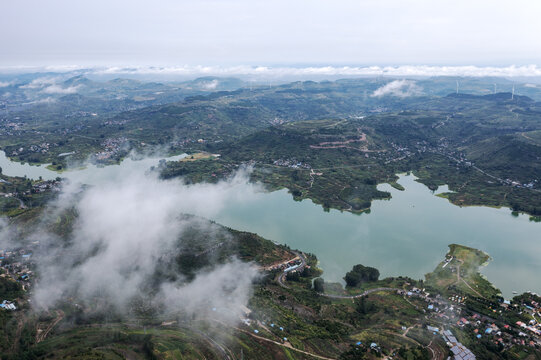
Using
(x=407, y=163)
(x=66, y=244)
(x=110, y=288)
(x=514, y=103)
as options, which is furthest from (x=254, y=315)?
(x=514, y=103)

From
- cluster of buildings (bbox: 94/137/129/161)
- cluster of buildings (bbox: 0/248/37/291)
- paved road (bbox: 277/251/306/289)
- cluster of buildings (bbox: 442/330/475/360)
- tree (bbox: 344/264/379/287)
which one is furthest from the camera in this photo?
cluster of buildings (bbox: 94/137/129/161)

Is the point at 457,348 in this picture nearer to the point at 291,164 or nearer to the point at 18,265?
the point at 18,265

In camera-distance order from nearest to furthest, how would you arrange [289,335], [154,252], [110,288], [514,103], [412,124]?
[289,335]
[110,288]
[154,252]
[412,124]
[514,103]

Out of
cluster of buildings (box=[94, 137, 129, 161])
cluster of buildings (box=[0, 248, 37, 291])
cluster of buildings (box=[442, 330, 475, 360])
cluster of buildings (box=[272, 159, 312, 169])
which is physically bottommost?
cluster of buildings (box=[442, 330, 475, 360])

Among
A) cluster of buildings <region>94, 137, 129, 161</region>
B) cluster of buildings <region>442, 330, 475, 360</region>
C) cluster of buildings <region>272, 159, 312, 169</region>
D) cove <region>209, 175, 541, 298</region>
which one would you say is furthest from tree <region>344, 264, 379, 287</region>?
cluster of buildings <region>94, 137, 129, 161</region>

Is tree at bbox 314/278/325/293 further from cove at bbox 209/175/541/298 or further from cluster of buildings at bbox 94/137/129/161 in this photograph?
cluster of buildings at bbox 94/137/129/161

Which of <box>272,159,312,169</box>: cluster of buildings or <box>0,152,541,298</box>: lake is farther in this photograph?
<box>272,159,312,169</box>: cluster of buildings

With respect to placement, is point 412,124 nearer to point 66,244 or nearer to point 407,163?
point 407,163

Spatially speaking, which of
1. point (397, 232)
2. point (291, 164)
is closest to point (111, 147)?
point (291, 164)

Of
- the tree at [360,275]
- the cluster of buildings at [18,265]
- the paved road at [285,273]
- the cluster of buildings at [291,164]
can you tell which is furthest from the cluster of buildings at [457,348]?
the cluster of buildings at [291,164]
